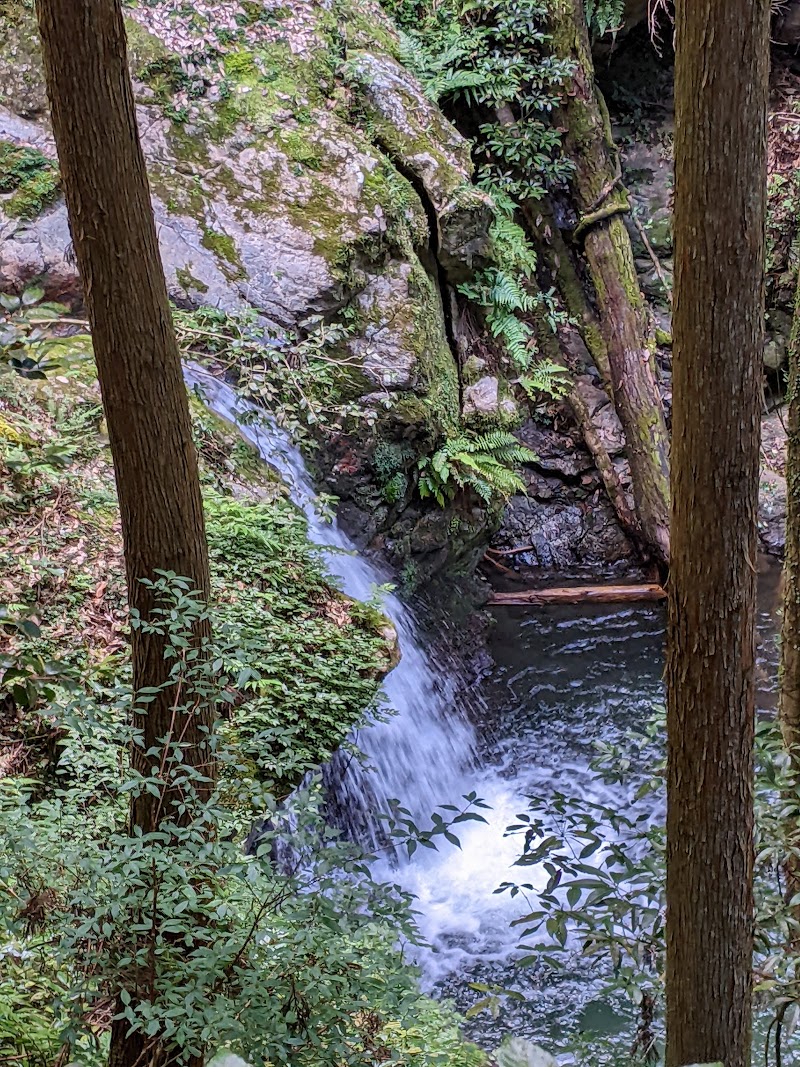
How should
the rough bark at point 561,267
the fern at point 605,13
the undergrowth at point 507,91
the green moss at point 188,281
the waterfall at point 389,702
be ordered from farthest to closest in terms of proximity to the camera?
the fern at point 605,13 < the rough bark at point 561,267 < the undergrowth at point 507,91 < the green moss at point 188,281 < the waterfall at point 389,702

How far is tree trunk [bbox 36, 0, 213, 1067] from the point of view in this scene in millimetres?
2127

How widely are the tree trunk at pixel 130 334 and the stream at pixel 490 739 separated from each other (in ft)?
6.80

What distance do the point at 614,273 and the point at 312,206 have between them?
4026 mm

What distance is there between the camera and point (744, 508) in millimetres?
1787

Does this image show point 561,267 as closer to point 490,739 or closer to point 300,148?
point 300,148

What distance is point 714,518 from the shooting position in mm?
1790

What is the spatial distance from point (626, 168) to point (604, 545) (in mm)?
5810

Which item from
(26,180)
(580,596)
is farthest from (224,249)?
(580,596)

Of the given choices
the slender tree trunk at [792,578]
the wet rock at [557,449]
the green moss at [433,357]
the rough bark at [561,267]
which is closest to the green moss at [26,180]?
the green moss at [433,357]

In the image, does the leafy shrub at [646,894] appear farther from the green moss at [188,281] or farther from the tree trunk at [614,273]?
the tree trunk at [614,273]

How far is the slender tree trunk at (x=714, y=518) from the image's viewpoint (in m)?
1.67

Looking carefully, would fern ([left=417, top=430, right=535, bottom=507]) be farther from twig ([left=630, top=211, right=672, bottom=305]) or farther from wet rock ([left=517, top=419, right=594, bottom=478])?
twig ([left=630, top=211, right=672, bottom=305])

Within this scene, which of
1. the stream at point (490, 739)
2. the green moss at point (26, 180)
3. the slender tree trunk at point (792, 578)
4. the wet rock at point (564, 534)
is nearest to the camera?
the slender tree trunk at point (792, 578)

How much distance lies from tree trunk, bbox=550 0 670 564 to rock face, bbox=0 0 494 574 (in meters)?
2.04
